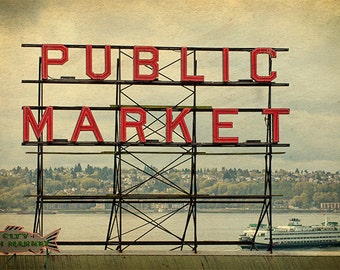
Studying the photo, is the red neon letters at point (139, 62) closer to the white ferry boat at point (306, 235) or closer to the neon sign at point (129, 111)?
the neon sign at point (129, 111)

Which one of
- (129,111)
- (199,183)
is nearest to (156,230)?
(199,183)

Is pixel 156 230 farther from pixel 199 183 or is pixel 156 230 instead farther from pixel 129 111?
pixel 129 111

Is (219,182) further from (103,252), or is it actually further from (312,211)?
(103,252)

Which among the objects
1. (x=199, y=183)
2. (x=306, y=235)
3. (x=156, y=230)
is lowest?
(x=156, y=230)

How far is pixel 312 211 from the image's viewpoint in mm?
29281

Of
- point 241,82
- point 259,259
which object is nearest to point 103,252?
point 259,259

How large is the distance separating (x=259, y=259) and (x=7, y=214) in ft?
31.4

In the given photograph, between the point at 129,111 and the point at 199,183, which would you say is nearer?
the point at 129,111

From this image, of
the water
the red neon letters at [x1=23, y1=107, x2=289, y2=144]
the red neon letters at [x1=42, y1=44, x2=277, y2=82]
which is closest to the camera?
the red neon letters at [x1=23, y1=107, x2=289, y2=144]

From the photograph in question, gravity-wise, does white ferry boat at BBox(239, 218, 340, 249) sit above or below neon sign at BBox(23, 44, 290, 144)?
below

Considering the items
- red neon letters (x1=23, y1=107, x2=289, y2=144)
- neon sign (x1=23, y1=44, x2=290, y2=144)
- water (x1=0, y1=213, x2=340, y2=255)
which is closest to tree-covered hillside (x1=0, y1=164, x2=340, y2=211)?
water (x1=0, y1=213, x2=340, y2=255)

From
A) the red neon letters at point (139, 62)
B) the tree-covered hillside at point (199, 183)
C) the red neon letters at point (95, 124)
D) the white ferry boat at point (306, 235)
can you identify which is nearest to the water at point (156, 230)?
the white ferry boat at point (306, 235)

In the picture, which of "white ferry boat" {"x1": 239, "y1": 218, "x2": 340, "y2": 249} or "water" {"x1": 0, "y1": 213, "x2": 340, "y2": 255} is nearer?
"white ferry boat" {"x1": 239, "y1": 218, "x2": 340, "y2": 249}

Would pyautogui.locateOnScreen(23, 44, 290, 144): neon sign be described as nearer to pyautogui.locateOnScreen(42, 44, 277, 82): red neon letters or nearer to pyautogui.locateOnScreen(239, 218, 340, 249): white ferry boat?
pyautogui.locateOnScreen(42, 44, 277, 82): red neon letters
